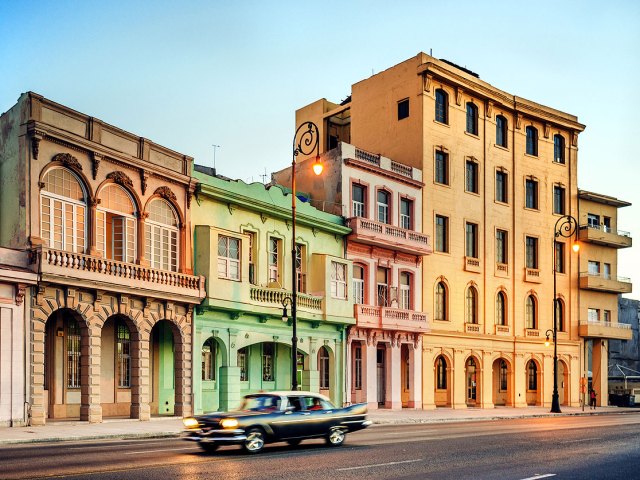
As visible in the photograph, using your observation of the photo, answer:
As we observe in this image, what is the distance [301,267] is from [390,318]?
254 inches

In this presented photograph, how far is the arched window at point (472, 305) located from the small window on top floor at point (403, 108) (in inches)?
435

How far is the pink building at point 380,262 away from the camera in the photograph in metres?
43.2

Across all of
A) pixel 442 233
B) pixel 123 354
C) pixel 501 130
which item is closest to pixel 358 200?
pixel 442 233

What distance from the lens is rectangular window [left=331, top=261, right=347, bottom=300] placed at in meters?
41.1

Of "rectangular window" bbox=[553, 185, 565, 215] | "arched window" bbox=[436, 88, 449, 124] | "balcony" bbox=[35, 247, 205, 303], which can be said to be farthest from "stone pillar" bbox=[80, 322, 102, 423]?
"rectangular window" bbox=[553, 185, 565, 215]

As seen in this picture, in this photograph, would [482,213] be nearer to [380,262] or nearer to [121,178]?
[380,262]

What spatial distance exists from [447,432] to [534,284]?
32731 mm

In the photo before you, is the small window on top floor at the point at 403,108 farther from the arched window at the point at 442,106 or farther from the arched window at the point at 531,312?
the arched window at the point at 531,312

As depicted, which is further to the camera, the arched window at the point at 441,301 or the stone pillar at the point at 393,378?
the arched window at the point at 441,301

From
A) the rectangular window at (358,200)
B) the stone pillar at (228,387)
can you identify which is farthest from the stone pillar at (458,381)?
the stone pillar at (228,387)

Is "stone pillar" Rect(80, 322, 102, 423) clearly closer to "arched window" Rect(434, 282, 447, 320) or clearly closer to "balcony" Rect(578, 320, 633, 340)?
"arched window" Rect(434, 282, 447, 320)

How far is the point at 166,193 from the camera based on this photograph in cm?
3294

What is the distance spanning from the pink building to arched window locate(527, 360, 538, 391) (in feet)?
41.3

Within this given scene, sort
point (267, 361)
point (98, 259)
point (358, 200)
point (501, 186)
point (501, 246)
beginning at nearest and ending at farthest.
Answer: point (98, 259), point (267, 361), point (358, 200), point (501, 246), point (501, 186)
